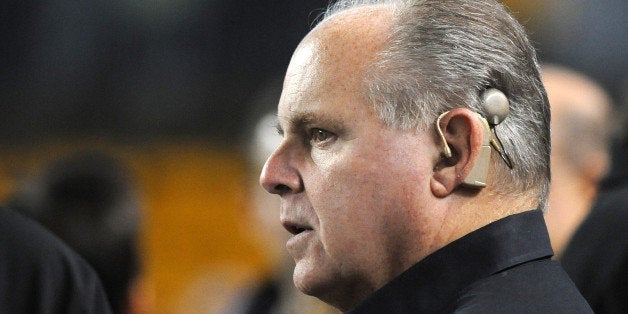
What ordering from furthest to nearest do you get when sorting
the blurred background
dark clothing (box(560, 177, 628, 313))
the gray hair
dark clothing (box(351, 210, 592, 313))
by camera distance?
the blurred background, dark clothing (box(560, 177, 628, 313)), the gray hair, dark clothing (box(351, 210, 592, 313))

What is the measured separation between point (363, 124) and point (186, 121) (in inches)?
96.8

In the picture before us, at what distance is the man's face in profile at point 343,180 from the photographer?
4.76ft

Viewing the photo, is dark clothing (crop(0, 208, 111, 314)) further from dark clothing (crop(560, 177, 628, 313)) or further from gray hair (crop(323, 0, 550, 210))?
dark clothing (crop(560, 177, 628, 313))

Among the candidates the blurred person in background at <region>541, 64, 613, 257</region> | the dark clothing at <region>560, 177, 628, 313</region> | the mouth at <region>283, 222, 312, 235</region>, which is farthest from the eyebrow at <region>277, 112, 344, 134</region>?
the blurred person in background at <region>541, 64, 613, 257</region>

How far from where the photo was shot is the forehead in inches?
59.3

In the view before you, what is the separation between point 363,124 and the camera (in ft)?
4.85

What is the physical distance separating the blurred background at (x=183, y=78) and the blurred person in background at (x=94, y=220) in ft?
1.73

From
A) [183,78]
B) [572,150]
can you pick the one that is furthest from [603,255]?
[183,78]

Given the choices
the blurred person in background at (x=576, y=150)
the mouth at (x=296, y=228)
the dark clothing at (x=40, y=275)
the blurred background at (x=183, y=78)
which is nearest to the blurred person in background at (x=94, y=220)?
the blurred background at (x=183, y=78)

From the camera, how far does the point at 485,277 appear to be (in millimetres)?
1390

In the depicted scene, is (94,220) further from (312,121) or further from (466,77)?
(466,77)

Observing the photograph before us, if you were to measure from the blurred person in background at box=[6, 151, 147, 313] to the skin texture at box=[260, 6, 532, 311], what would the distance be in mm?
1291

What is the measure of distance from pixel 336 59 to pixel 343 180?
180 millimetres

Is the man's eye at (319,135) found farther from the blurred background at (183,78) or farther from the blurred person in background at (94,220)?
the blurred background at (183,78)
